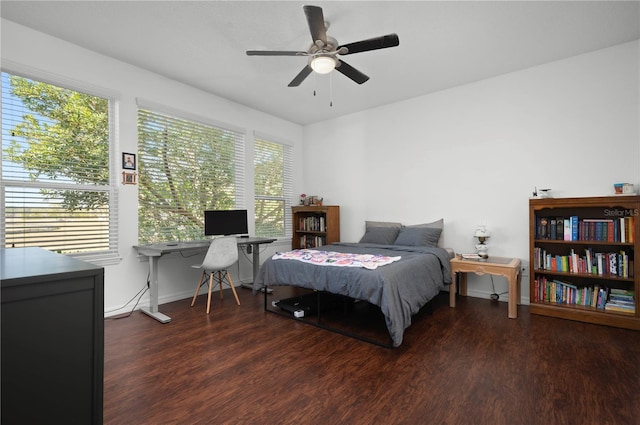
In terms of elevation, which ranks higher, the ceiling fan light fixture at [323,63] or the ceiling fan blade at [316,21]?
the ceiling fan blade at [316,21]

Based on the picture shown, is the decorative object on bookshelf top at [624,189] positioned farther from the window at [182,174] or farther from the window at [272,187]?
the window at [182,174]

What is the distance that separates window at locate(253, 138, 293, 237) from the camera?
17.0ft

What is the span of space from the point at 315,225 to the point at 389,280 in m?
2.92

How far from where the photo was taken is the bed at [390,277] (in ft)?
8.28

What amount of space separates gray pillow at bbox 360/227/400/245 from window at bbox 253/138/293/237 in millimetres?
1708

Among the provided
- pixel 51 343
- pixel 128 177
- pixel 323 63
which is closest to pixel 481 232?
pixel 323 63

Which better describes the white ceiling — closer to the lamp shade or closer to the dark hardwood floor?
the lamp shade

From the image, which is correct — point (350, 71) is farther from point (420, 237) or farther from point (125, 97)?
point (125, 97)

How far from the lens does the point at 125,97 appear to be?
3531 millimetres

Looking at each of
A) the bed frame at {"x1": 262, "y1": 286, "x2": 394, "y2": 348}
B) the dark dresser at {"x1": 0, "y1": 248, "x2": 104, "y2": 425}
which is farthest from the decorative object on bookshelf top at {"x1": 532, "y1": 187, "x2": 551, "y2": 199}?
the dark dresser at {"x1": 0, "y1": 248, "x2": 104, "y2": 425}

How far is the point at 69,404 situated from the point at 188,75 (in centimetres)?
381

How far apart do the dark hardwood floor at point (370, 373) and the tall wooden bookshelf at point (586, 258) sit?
8.6 inches

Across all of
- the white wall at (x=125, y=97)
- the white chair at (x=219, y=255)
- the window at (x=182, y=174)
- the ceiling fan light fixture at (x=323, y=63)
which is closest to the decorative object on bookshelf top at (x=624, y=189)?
the ceiling fan light fixture at (x=323, y=63)

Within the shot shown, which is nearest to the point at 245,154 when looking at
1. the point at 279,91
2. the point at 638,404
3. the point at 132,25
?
the point at 279,91
